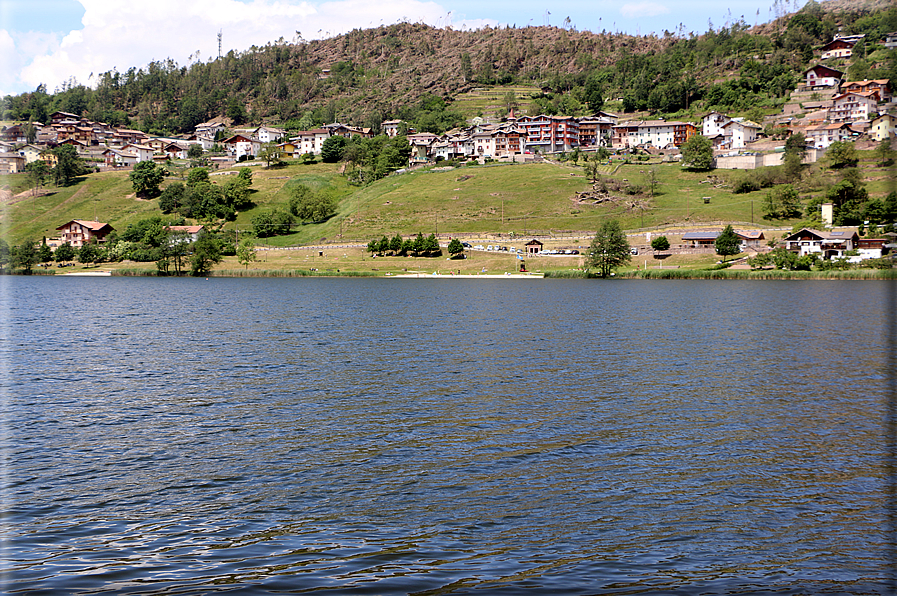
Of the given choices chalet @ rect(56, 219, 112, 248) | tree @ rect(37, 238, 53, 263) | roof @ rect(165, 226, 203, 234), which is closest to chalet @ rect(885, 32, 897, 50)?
roof @ rect(165, 226, 203, 234)

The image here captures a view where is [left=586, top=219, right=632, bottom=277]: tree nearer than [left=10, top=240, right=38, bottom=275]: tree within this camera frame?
Yes

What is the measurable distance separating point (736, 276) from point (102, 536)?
13319 cm

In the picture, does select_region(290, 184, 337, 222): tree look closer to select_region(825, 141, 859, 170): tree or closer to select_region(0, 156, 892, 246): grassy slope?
select_region(0, 156, 892, 246): grassy slope

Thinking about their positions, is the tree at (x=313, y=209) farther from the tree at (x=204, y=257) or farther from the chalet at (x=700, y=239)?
the chalet at (x=700, y=239)

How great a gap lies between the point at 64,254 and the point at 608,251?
5188 inches

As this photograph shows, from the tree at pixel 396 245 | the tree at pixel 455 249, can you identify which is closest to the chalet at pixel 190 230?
the tree at pixel 396 245

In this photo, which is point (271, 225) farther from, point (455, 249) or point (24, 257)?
point (455, 249)

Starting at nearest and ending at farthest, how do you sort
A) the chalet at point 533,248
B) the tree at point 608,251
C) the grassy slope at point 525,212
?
the tree at point 608,251 → the chalet at point 533,248 → the grassy slope at point 525,212

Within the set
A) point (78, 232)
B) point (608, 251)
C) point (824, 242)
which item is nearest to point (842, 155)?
point (824, 242)

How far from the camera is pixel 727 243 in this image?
14162cm

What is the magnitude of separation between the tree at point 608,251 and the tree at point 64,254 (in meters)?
127

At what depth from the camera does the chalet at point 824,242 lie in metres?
132

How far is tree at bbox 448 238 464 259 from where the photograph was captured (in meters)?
156

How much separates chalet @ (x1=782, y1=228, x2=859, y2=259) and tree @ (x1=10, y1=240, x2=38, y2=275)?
554 ft
